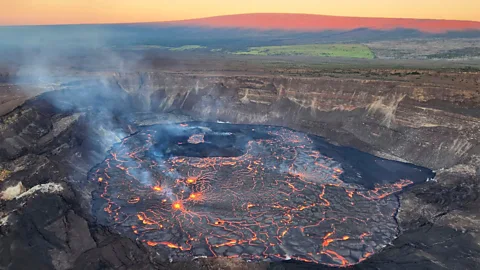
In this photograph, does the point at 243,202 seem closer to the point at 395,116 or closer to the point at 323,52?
the point at 395,116

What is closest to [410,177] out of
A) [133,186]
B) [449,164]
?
[449,164]

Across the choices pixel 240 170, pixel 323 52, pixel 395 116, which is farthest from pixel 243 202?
pixel 323 52

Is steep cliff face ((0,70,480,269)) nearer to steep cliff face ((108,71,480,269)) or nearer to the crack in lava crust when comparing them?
steep cliff face ((108,71,480,269))

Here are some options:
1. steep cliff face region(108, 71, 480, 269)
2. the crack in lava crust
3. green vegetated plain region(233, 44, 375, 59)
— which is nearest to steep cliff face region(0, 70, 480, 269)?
steep cliff face region(108, 71, 480, 269)

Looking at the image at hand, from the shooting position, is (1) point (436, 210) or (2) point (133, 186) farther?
(2) point (133, 186)

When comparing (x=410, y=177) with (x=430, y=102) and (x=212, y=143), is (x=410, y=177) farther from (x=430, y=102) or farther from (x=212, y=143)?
(x=212, y=143)

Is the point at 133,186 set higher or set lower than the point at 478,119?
lower

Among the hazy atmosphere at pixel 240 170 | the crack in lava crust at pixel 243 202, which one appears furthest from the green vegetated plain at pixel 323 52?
the crack in lava crust at pixel 243 202

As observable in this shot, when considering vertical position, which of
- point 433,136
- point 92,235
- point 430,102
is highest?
point 430,102
